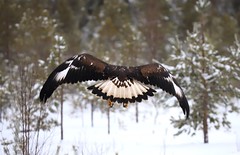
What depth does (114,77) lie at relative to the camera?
746 cm

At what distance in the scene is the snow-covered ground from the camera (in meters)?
13.7

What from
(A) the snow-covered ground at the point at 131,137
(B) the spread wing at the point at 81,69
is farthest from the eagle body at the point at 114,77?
(A) the snow-covered ground at the point at 131,137

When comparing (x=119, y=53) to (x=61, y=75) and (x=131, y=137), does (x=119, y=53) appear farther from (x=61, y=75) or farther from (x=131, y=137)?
(x=61, y=75)

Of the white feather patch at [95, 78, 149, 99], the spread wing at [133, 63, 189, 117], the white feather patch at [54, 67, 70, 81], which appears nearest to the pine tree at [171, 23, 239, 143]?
the spread wing at [133, 63, 189, 117]

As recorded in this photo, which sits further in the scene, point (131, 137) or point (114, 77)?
point (131, 137)

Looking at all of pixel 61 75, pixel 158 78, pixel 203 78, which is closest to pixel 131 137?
pixel 203 78

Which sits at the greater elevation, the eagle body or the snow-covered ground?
the eagle body

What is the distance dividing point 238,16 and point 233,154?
2539 centimetres

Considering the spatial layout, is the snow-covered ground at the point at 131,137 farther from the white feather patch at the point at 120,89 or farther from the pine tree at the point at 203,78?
the white feather patch at the point at 120,89

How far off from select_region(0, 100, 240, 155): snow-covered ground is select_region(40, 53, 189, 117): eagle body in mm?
3340

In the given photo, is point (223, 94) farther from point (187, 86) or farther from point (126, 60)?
point (126, 60)

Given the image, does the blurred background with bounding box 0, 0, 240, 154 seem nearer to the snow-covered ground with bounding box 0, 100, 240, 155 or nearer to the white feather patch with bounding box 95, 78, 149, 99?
the snow-covered ground with bounding box 0, 100, 240, 155

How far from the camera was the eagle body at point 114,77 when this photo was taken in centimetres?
737

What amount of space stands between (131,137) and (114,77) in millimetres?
10652
